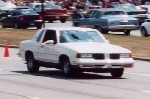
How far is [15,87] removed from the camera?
17.6 metres

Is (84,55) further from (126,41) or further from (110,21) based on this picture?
(110,21)

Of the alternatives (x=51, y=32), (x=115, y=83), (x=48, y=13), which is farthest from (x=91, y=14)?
(x=115, y=83)

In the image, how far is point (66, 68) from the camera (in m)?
20.1

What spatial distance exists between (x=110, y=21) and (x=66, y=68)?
22676 mm

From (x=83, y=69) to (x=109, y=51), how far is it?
2.86 feet

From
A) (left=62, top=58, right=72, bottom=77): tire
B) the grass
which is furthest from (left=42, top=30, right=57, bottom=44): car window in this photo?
the grass

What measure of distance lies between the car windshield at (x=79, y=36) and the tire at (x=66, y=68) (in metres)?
0.88

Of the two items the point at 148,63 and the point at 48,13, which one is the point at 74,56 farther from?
the point at 48,13

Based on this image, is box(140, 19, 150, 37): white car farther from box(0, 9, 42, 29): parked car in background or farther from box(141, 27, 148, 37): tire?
box(0, 9, 42, 29): parked car in background

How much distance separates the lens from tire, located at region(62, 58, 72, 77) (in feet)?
65.5

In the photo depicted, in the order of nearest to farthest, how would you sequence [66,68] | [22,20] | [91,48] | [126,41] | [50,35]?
[91,48] < [66,68] < [50,35] < [126,41] < [22,20]

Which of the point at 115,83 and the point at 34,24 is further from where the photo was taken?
the point at 34,24

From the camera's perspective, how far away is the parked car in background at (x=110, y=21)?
42469 millimetres

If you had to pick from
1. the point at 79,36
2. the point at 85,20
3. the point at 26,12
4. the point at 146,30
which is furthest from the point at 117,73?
the point at 26,12
